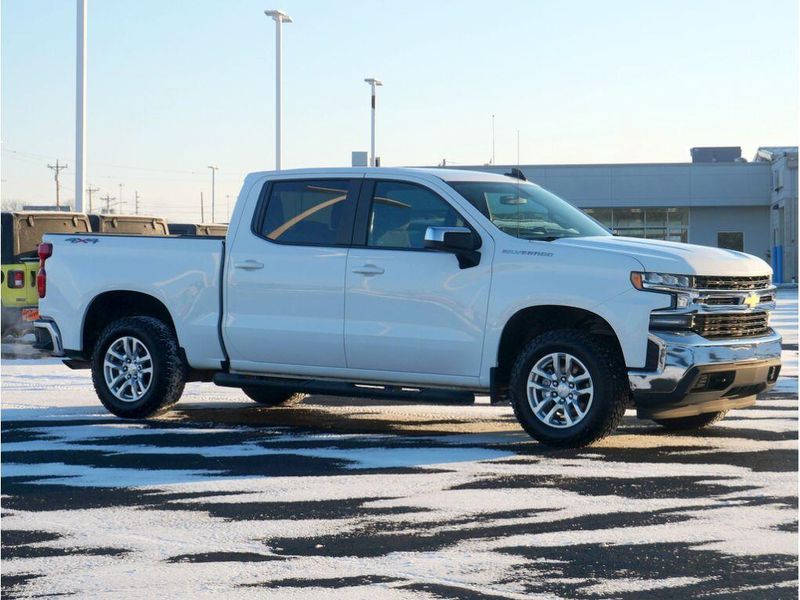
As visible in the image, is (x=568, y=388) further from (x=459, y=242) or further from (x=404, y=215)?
(x=404, y=215)

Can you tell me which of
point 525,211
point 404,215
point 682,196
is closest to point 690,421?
point 525,211

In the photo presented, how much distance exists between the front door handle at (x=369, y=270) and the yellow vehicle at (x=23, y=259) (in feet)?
30.6

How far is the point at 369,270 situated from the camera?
33.6 feet

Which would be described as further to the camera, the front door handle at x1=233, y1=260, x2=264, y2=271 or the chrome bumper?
the chrome bumper

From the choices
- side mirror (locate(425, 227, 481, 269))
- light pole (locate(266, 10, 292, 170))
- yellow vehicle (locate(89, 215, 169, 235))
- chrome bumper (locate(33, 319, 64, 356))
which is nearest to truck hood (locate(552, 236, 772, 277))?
side mirror (locate(425, 227, 481, 269))

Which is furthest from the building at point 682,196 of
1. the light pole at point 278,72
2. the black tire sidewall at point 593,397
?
the black tire sidewall at point 593,397

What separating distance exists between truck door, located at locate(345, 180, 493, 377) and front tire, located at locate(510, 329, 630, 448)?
464mm

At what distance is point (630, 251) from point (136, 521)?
4.10 m

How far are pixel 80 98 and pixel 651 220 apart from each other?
38701 millimetres

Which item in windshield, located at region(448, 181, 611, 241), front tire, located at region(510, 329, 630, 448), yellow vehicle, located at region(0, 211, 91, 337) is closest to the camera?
front tire, located at region(510, 329, 630, 448)

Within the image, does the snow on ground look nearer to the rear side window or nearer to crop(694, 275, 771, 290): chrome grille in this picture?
crop(694, 275, 771, 290): chrome grille

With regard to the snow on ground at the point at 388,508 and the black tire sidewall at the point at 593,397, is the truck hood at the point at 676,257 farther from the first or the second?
the snow on ground at the point at 388,508

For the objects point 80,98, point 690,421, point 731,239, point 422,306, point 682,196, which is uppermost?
point 80,98

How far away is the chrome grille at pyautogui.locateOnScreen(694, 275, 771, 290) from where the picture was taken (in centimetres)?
932
